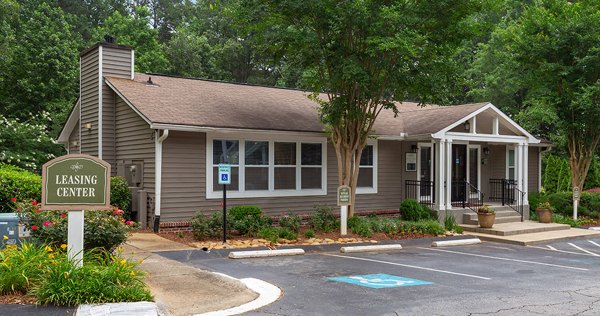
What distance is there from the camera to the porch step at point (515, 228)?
1609 cm

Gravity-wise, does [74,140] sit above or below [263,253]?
above

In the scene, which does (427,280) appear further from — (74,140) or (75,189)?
(74,140)

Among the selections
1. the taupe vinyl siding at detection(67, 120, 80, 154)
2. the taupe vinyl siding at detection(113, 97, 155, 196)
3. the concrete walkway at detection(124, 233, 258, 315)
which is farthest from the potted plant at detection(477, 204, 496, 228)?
the taupe vinyl siding at detection(67, 120, 80, 154)

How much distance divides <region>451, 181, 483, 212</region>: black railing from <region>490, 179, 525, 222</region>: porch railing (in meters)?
0.80

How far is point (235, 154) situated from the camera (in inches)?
602

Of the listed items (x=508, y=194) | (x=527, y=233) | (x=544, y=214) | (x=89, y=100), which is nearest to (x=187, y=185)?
(x=89, y=100)

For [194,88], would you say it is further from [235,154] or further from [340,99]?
[340,99]

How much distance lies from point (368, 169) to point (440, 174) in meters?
2.36

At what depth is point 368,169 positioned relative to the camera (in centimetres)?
1808

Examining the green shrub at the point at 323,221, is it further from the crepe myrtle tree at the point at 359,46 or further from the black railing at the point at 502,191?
the black railing at the point at 502,191

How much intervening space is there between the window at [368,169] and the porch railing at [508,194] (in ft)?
16.4

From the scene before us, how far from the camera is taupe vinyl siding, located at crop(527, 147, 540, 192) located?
22562mm

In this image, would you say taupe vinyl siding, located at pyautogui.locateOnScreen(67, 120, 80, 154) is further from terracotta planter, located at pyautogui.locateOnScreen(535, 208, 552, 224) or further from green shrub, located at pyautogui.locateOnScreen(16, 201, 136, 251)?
terracotta planter, located at pyautogui.locateOnScreen(535, 208, 552, 224)

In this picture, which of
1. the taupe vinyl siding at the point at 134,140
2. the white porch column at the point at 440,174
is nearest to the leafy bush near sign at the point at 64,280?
the taupe vinyl siding at the point at 134,140
